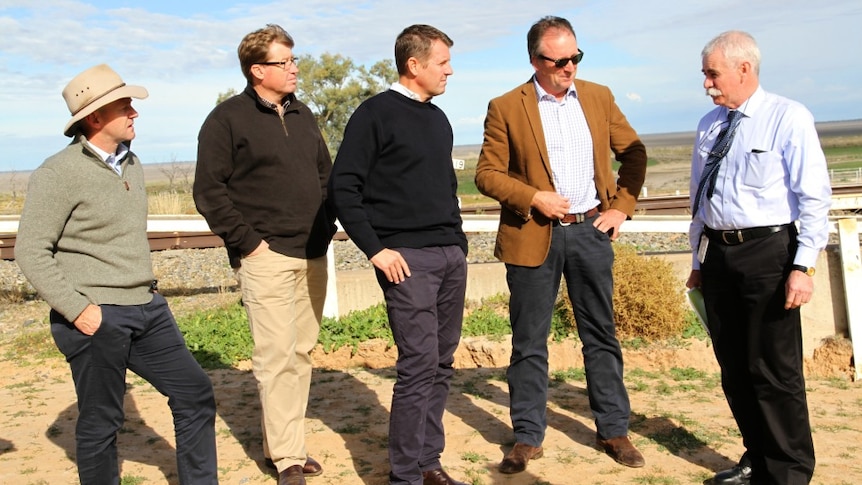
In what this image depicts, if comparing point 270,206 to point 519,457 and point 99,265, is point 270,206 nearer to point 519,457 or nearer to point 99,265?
point 99,265

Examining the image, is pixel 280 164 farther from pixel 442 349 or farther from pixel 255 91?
pixel 442 349

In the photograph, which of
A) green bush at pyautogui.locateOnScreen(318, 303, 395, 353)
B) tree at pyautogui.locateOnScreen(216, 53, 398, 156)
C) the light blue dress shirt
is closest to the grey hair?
Answer: the light blue dress shirt

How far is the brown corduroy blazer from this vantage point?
4789mm

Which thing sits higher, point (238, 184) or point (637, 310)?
point (238, 184)

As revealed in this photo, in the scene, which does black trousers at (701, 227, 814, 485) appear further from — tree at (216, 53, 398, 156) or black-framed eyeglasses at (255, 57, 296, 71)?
tree at (216, 53, 398, 156)

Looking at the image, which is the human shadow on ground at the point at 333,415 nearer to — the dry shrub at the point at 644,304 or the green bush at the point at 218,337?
the green bush at the point at 218,337

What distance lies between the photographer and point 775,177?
13.3 feet

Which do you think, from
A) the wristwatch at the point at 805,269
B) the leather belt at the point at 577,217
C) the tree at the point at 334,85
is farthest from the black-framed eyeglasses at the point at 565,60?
the tree at the point at 334,85

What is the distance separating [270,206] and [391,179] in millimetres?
688

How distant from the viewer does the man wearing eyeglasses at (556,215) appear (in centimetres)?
479

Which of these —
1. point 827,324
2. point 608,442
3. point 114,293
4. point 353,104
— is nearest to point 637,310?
point 827,324

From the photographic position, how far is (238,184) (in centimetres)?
448

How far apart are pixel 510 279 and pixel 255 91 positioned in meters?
1.72

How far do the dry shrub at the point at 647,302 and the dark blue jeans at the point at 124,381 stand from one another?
151 inches
